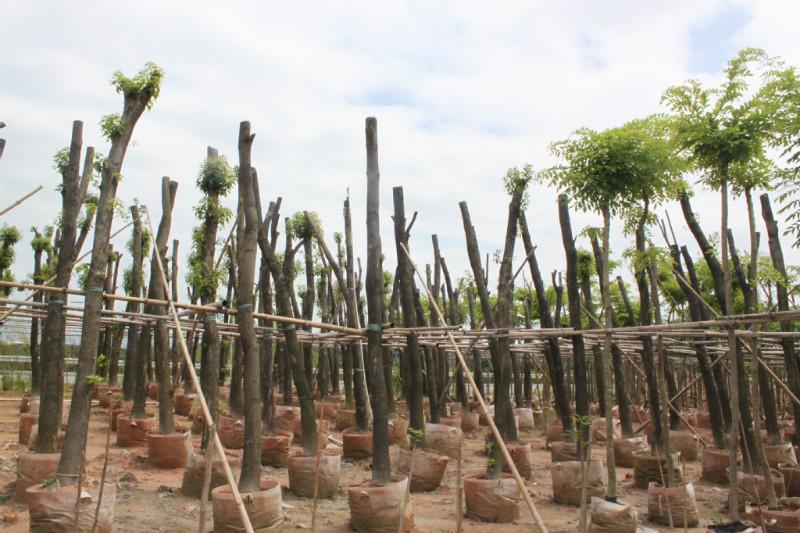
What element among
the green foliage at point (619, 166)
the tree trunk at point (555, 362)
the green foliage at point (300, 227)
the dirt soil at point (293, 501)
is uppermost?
the green foliage at point (300, 227)

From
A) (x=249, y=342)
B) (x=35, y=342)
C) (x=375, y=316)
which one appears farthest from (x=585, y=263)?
(x=35, y=342)

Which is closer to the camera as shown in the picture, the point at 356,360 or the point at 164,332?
the point at 164,332

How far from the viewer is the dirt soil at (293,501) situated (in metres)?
6.75

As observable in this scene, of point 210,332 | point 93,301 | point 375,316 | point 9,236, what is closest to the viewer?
point 93,301

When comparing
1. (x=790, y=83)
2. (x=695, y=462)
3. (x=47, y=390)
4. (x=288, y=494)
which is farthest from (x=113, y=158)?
(x=695, y=462)

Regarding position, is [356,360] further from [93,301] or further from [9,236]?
[9,236]

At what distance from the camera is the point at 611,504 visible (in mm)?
6539

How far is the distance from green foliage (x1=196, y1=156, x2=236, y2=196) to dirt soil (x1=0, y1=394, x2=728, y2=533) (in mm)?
3984

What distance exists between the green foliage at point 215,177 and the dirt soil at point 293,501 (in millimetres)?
3984

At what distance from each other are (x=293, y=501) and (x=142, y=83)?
5.22m

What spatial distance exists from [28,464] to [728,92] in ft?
27.1

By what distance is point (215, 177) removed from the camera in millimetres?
9016

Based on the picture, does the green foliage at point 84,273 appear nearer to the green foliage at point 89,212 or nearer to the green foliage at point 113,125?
the green foliage at point 89,212

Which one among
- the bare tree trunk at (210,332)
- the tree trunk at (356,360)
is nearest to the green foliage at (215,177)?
the bare tree trunk at (210,332)
